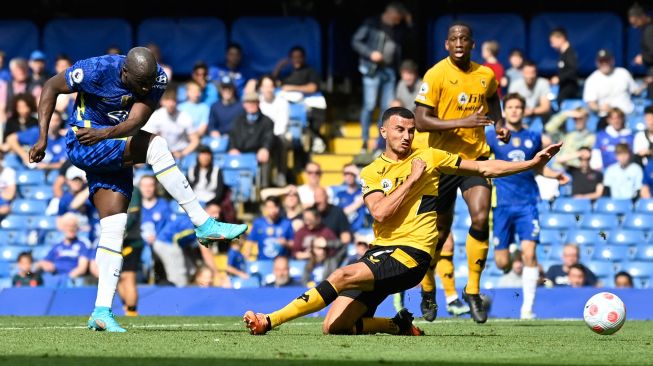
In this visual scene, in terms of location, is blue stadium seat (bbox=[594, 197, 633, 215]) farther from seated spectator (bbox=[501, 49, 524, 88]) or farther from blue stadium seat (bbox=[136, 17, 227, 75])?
blue stadium seat (bbox=[136, 17, 227, 75])

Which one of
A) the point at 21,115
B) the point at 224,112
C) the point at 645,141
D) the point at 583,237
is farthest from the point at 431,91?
the point at 21,115

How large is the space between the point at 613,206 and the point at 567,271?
1901mm

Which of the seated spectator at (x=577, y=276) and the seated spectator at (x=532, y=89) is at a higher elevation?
the seated spectator at (x=532, y=89)

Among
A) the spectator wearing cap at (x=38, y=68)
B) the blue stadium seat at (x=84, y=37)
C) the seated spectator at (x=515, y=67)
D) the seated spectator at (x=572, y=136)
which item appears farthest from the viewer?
the blue stadium seat at (x=84, y=37)

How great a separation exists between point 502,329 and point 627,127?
8.11m

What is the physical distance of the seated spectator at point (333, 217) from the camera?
17.2m

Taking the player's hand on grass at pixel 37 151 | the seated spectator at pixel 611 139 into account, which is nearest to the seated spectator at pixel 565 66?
the seated spectator at pixel 611 139

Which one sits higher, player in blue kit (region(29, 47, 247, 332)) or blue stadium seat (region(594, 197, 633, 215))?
player in blue kit (region(29, 47, 247, 332))

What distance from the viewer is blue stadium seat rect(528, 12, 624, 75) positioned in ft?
69.8

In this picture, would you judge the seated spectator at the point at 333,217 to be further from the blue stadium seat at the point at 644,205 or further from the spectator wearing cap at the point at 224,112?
the blue stadium seat at the point at 644,205

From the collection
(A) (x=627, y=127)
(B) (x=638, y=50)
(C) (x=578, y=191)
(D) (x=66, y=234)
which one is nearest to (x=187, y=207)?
(D) (x=66, y=234)

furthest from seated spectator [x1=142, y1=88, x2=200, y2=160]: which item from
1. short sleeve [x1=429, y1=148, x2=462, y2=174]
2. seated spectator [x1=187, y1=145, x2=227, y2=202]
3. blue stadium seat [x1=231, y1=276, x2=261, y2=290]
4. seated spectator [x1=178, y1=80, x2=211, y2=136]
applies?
short sleeve [x1=429, y1=148, x2=462, y2=174]

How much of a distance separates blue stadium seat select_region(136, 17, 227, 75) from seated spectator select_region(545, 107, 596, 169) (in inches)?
225

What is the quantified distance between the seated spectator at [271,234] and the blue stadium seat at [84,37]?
5.78 metres
